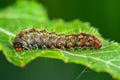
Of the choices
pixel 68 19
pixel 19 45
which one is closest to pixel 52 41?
pixel 19 45

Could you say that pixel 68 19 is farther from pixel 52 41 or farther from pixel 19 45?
pixel 19 45

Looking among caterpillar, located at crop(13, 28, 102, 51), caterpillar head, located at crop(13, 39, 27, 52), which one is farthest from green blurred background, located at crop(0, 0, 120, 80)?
caterpillar head, located at crop(13, 39, 27, 52)

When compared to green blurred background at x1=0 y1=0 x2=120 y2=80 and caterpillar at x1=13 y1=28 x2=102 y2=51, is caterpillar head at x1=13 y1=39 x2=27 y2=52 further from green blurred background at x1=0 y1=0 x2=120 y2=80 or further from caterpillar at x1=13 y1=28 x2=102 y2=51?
green blurred background at x1=0 y1=0 x2=120 y2=80

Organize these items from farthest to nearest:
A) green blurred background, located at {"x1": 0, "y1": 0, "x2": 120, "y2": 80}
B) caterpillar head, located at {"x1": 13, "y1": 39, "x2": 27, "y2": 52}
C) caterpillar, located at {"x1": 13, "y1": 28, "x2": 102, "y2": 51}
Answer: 1. green blurred background, located at {"x1": 0, "y1": 0, "x2": 120, "y2": 80}
2. caterpillar, located at {"x1": 13, "y1": 28, "x2": 102, "y2": 51}
3. caterpillar head, located at {"x1": 13, "y1": 39, "x2": 27, "y2": 52}

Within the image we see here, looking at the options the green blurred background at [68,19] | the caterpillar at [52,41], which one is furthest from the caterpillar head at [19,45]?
the green blurred background at [68,19]

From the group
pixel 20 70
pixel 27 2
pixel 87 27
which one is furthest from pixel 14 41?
pixel 27 2

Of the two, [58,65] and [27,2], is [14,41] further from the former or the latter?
[27,2]

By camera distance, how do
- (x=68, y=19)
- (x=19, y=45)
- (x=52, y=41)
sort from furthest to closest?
(x=68, y=19), (x=52, y=41), (x=19, y=45)
